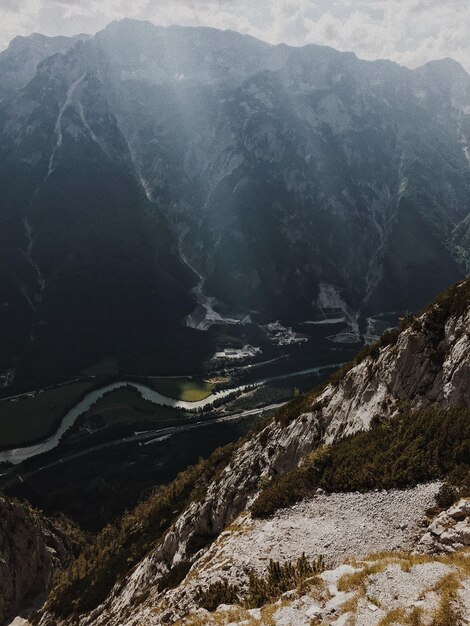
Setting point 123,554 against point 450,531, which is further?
point 123,554

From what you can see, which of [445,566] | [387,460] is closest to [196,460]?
[387,460]

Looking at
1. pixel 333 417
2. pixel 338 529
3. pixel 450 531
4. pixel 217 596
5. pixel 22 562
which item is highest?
pixel 333 417

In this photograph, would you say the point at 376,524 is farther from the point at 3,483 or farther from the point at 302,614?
the point at 3,483

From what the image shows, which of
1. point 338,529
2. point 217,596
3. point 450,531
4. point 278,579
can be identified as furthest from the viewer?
point 338,529

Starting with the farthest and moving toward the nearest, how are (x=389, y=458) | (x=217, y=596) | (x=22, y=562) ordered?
(x=22, y=562) → (x=389, y=458) → (x=217, y=596)

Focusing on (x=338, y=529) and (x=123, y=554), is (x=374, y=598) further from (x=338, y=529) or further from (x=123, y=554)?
(x=123, y=554)

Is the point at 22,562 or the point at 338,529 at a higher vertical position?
the point at 338,529

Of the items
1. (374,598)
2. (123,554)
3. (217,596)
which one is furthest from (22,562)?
(374,598)
